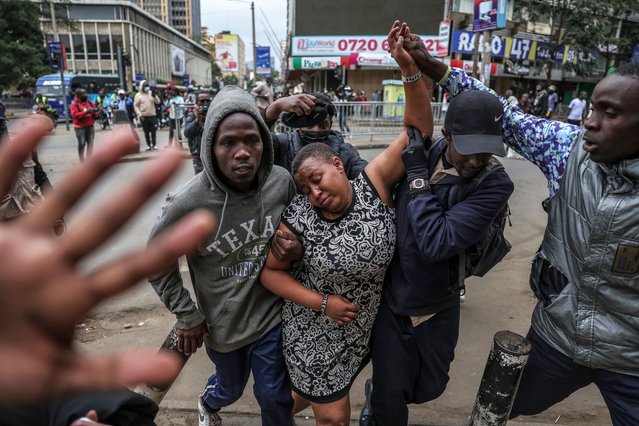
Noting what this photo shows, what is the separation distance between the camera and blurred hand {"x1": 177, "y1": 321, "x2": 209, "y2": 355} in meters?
2.26

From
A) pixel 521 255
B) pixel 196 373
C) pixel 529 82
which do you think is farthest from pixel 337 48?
pixel 196 373

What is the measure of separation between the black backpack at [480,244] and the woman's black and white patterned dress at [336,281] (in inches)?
12.8

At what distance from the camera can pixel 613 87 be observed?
1725 mm

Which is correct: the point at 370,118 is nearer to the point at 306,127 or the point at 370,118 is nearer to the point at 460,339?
the point at 460,339

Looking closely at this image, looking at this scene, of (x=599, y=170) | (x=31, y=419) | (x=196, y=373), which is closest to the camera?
(x=31, y=419)

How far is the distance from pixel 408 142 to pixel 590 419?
2309 millimetres

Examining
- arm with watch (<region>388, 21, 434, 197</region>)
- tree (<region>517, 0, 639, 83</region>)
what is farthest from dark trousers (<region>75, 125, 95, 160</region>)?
tree (<region>517, 0, 639, 83</region>)

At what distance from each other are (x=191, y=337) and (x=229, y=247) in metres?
0.53

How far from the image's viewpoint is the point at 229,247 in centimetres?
218

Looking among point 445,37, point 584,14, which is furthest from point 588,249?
point 584,14

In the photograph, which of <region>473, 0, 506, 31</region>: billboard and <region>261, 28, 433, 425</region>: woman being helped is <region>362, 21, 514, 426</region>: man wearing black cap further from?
<region>473, 0, 506, 31</region>: billboard

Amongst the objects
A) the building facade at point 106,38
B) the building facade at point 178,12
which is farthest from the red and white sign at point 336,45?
the building facade at point 178,12

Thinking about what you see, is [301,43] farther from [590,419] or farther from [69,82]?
[590,419]

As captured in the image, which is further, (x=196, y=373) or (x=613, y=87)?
(x=196, y=373)
